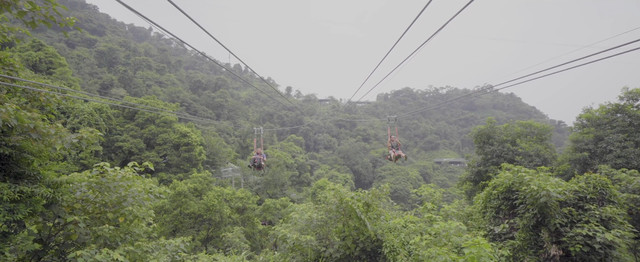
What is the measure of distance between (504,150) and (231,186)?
14.2m

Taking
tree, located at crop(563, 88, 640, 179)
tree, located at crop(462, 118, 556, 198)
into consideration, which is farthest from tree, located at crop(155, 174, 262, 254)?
tree, located at crop(563, 88, 640, 179)

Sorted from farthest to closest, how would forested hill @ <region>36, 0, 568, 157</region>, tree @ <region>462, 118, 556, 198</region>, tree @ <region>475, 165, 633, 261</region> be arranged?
1. forested hill @ <region>36, 0, 568, 157</region>
2. tree @ <region>462, 118, 556, 198</region>
3. tree @ <region>475, 165, 633, 261</region>

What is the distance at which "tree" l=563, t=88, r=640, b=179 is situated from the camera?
11.0 m

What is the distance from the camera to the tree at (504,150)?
12.3 metres

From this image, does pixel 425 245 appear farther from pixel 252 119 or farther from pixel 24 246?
pixel 252 119

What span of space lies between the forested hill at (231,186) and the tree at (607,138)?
0.21 feet

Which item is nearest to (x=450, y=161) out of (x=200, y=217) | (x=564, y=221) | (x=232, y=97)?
(x=232, y=97)

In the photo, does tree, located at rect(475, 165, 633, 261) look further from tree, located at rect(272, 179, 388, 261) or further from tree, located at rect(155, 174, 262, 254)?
tree, located at rect(155, 174, 262, 254)

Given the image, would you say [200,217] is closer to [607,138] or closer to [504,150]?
[504,150]

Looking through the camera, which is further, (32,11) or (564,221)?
(564,221)

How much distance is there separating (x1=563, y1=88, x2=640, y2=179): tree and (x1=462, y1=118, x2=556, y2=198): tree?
0.93 m

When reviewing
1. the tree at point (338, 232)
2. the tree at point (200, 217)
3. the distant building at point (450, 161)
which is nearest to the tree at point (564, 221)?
the tree at point (338, 232)

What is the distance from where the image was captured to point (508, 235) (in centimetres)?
441

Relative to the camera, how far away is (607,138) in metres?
11.7
